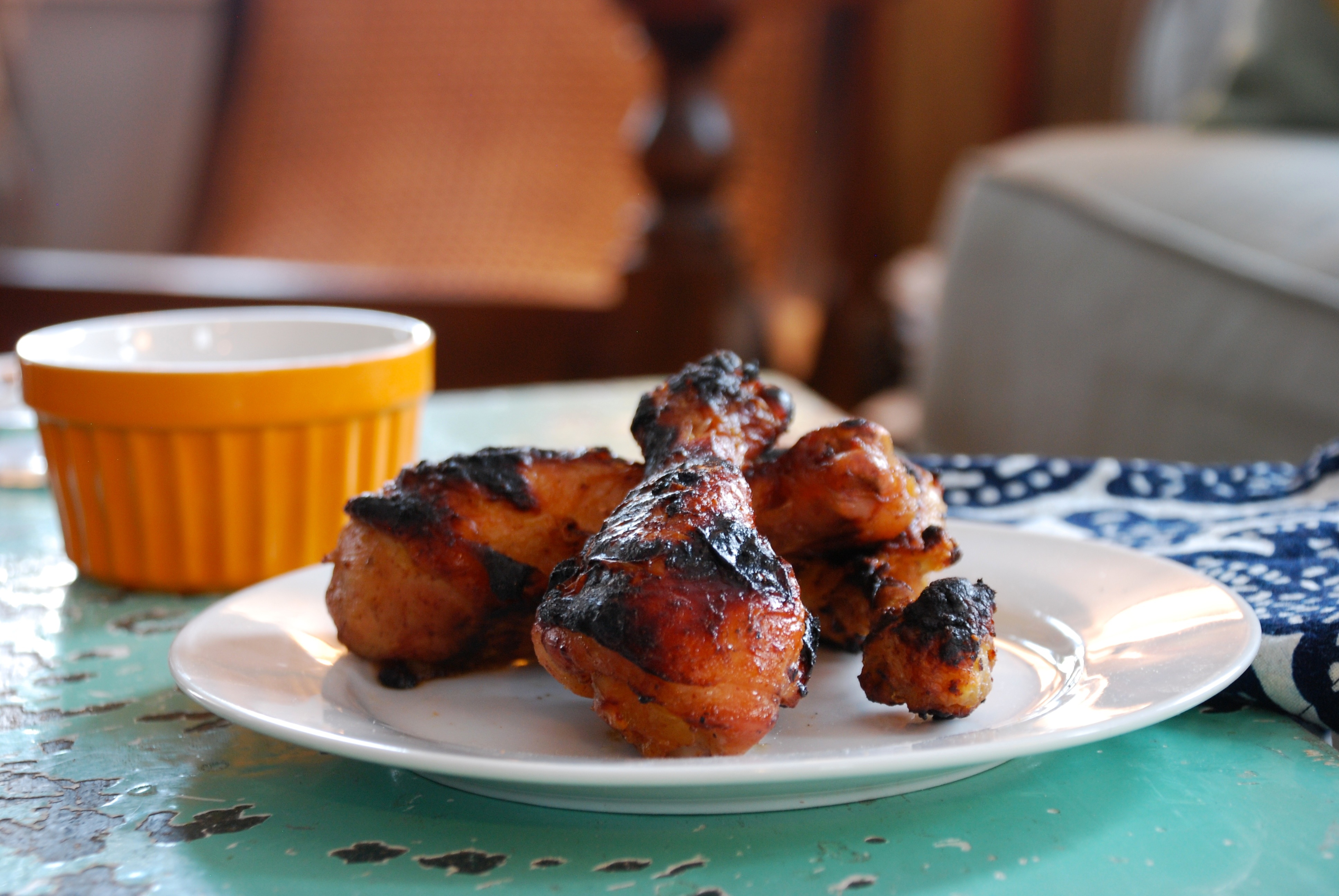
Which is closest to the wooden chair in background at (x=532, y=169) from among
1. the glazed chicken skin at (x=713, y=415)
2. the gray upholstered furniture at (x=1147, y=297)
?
the gray upholstered furniture at (x=1147, y=297)

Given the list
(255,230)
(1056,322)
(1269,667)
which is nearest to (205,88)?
(255,230)

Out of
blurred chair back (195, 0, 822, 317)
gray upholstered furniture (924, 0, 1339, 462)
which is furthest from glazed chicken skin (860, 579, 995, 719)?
blurred chair back (195, 0, 822, 317)

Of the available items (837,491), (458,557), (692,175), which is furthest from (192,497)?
(692,175)

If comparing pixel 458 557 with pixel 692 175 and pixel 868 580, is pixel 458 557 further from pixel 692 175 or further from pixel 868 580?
pixel 692 175

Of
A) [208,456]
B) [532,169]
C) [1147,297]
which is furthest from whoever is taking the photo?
[532,169]

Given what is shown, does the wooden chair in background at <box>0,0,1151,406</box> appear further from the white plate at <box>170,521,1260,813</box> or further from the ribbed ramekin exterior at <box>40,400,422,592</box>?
the white plate at <box>170,521,1260,813</box>

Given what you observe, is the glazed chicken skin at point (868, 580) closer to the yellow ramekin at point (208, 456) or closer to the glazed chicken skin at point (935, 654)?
the glazed chicken skin at point (935, 654)

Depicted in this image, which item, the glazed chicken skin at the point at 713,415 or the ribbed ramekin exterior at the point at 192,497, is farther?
the ribbed ramekin exterior at the point at 192,497

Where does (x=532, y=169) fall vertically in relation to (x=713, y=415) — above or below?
below
